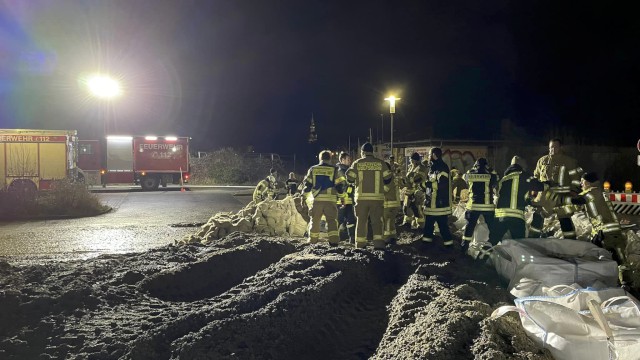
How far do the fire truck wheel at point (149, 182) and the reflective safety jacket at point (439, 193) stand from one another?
76.7ft

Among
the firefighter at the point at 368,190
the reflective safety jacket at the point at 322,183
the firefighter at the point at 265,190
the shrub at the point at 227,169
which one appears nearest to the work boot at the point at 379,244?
the firefighter at the point at 368,190

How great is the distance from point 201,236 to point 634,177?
18.6 m

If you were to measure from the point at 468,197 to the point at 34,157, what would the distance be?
18.4 m

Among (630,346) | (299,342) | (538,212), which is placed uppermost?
(538,212)

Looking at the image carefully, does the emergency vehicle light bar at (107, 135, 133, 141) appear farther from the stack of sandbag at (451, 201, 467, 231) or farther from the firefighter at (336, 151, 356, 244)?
the stack of sandbag at (451, 201, 467, 231)

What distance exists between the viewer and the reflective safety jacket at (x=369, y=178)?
865cm

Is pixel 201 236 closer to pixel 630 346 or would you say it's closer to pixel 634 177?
pixel 630 346

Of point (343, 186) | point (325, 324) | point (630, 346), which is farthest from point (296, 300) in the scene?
point (343, 186)

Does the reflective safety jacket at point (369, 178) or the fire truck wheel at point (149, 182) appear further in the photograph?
the fire truck wheel at point (149, 182)

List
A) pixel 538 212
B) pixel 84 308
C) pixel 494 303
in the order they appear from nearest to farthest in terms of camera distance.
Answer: pixel 494 303 < pixel 84 308 < pixel 538 212

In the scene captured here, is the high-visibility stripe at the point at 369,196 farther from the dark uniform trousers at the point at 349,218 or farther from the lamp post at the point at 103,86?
the lamp post at the point at 103,86

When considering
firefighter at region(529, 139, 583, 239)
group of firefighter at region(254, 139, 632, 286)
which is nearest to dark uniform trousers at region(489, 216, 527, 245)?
group of firefighter at region(254, 139, 632, 286)

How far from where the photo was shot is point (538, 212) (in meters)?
8.26

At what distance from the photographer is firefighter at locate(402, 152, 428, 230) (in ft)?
32.6
